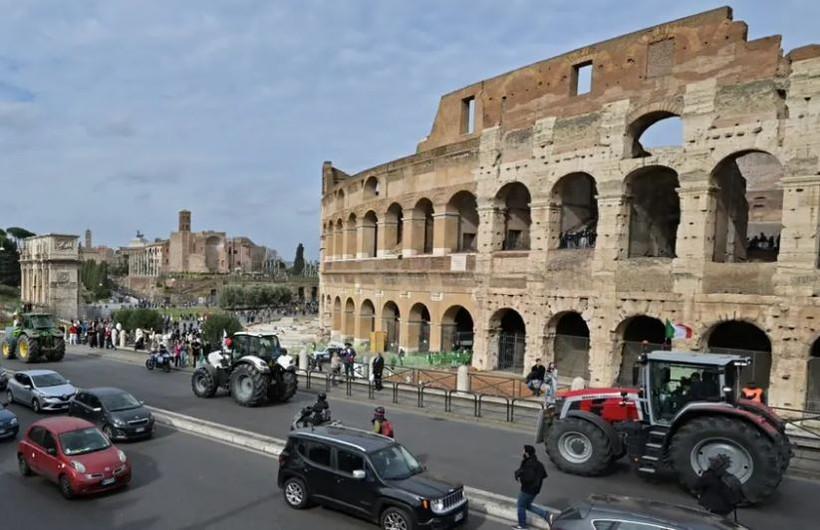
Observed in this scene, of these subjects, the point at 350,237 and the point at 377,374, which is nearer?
the point at 377,374

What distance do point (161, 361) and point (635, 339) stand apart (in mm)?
21324

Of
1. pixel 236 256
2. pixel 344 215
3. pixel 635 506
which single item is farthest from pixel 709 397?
pixel 236 256

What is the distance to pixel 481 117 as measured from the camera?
29.0 metres

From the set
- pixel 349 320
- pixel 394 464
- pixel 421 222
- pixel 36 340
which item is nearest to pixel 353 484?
pixel 394 464

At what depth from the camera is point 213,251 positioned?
138 m

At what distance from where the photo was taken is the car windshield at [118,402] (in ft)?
48.4

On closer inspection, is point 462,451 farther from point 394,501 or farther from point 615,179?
point 615,179

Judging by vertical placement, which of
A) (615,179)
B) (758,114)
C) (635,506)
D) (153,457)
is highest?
(758,114)

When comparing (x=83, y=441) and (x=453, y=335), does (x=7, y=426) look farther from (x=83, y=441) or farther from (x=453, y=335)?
(x=453, y=335)

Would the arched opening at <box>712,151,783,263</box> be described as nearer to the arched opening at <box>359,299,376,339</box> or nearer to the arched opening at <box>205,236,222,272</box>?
the arched opening at <box>359,299,376,339</box>

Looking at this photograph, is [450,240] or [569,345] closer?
[569,345]

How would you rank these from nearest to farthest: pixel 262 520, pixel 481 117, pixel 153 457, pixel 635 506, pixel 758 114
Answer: pixel 635 506 → pixel 262 520 → pixel 153 457 → pixel 758 114 → pixel 481 117

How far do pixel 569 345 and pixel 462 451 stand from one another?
41.4 ft

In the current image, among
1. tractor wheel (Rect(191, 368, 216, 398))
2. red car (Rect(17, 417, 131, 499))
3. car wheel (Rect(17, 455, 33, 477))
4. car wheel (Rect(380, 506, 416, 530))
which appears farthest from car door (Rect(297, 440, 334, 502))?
tractor wheel (Rect(191, 368, 216, 398))
